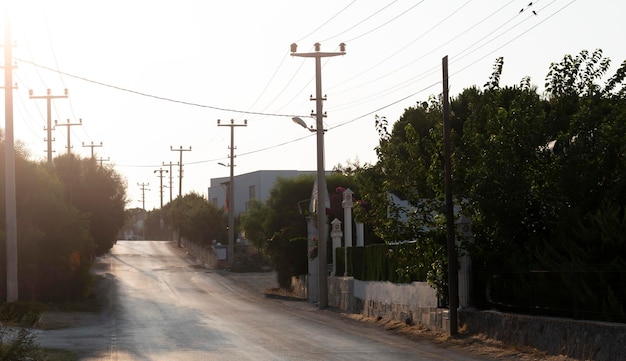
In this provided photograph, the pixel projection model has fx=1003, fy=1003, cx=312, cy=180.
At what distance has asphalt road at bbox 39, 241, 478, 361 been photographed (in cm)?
2155

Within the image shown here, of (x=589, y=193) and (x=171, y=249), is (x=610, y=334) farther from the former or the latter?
(x=171, y=249)

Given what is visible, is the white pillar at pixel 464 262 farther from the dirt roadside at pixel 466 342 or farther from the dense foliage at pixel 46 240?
the dense foliage at pixel 46 240

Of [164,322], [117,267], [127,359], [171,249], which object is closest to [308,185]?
[164,322]

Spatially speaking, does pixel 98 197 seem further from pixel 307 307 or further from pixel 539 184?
pixel 539 184

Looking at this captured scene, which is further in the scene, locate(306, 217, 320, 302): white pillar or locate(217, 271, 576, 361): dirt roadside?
locate(306, 217, 320, 302): white pillar

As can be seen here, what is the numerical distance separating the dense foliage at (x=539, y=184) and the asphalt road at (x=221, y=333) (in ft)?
9.30

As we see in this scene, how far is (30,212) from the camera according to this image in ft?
142

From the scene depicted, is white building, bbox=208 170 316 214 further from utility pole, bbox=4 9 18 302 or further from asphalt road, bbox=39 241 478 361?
utility pole, bbox=4 9 18 302

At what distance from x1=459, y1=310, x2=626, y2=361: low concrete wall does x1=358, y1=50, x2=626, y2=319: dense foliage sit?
68 cm

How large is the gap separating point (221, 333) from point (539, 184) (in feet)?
31.8

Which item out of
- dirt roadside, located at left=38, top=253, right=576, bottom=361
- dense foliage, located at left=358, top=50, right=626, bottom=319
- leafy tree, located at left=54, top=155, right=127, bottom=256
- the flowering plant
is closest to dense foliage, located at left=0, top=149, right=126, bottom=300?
dirt roadside, located at left=38, top=253, right=576, bottom=361

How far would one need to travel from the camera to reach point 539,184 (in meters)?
24.1

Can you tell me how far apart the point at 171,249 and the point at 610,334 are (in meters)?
96.5

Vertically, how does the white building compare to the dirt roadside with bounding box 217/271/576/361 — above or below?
above
